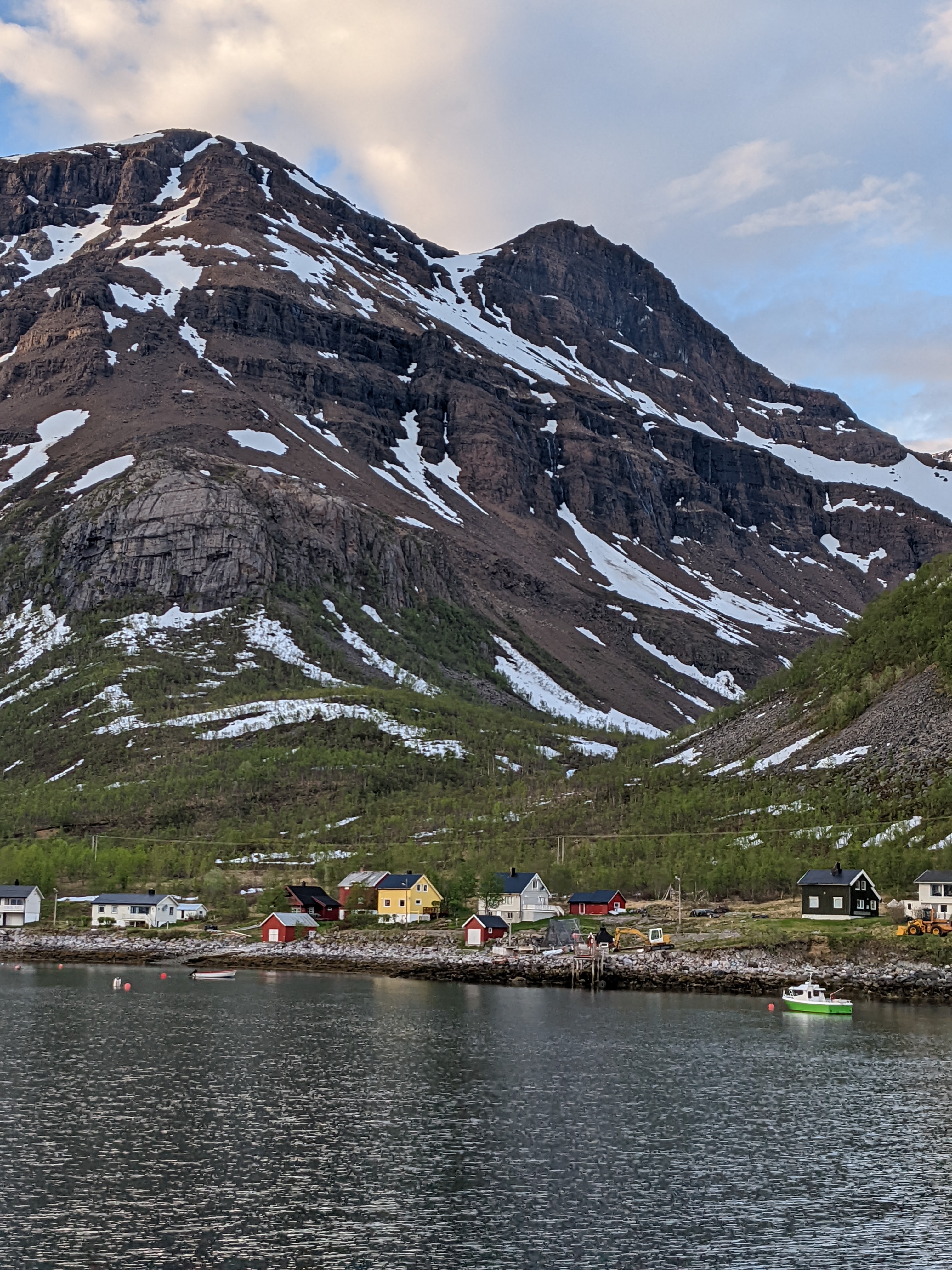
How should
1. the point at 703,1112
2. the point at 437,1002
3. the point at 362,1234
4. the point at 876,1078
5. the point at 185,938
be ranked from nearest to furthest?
the point at 362,1234 → the point at 703,1112 → the point at 876,1078 → the point at 437,1002 → the point at 185,938

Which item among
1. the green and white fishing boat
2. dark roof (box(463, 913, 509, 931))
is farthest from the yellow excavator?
the green and white fishing boat

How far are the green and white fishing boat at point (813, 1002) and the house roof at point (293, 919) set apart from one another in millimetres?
50481

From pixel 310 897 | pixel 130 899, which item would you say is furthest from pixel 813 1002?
pixel 130 899

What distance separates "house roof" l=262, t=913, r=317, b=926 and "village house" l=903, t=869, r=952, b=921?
5287 centimetres

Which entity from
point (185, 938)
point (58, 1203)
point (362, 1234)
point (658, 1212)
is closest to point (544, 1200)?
point (658, 1212)

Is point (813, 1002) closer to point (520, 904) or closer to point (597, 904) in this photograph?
point (597, 904)

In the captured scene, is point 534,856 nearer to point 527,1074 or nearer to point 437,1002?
point 437,1002

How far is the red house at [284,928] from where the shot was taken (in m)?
114

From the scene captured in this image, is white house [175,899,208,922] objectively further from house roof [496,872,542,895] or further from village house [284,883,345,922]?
house roof [496,872,542,895]

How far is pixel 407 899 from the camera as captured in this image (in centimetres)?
11831

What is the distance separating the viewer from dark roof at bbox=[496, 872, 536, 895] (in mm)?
112812

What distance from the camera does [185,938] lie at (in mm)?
116438

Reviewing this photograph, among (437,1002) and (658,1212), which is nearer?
(658,1212)

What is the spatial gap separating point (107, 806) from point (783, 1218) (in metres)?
133
